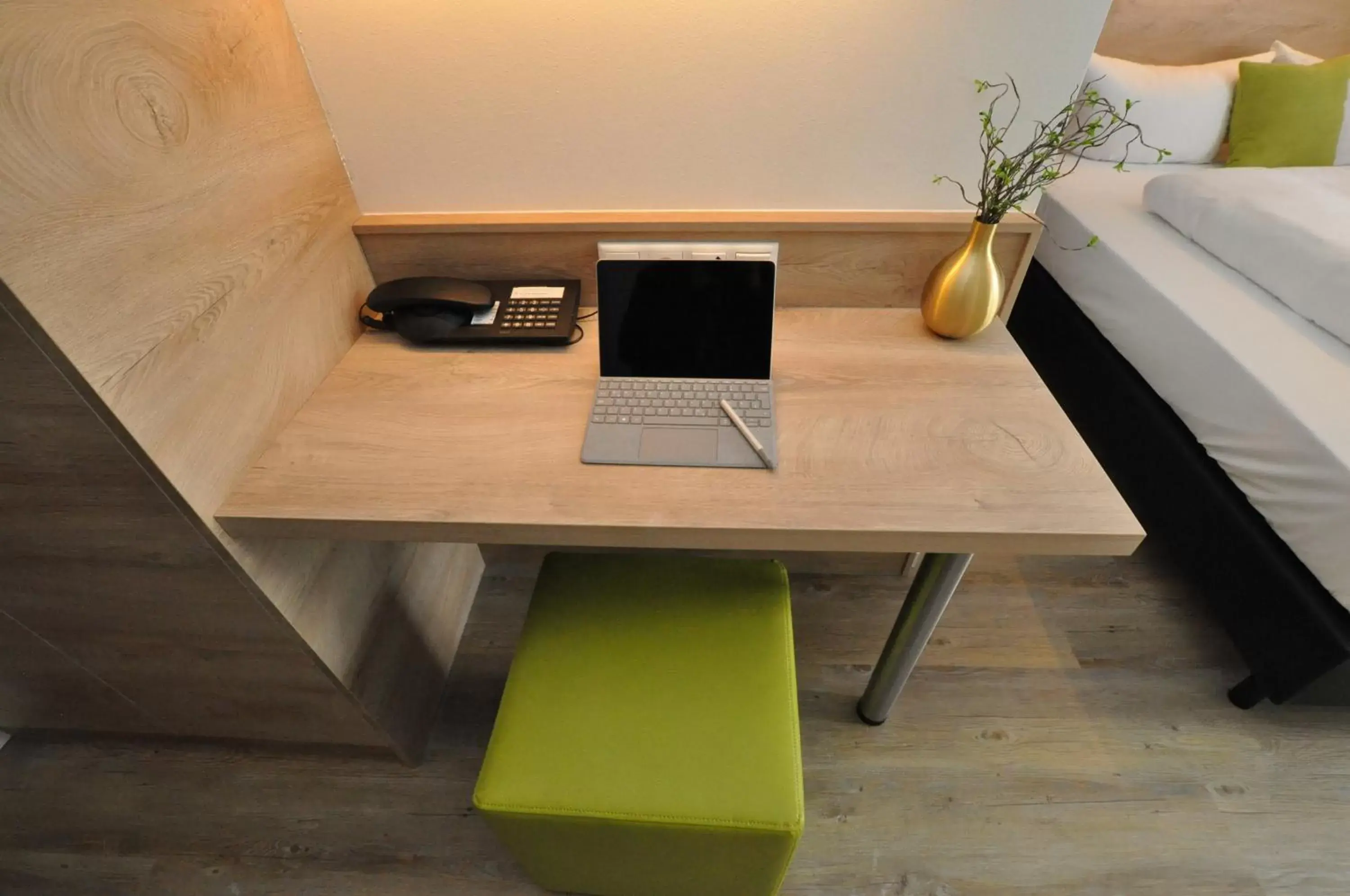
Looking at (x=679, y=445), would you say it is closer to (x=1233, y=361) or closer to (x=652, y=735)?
(x=652, y=735)

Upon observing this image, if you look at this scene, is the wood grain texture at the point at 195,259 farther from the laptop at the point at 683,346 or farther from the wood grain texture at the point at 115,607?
the laptop at the point at 683,346

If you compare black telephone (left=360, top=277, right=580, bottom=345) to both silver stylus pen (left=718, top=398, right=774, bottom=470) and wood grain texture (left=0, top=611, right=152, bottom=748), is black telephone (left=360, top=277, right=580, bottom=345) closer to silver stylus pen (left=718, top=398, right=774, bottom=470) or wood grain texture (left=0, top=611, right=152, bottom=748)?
silver stylus pen (left=718, top=398, right=774, bottom=470)

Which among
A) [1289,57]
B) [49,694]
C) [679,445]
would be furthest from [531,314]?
[1289,57]

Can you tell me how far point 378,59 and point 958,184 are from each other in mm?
935

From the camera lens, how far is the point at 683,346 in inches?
37.9

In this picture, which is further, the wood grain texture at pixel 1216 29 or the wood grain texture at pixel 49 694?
the wood grain texture at pixel 1216 29

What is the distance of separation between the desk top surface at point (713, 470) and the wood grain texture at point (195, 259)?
0.29 ft

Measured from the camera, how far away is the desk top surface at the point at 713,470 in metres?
0.76

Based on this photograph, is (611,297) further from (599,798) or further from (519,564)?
(519,564)

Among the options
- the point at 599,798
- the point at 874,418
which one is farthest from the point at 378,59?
the point at 599,798

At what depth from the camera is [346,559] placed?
1.02 metres

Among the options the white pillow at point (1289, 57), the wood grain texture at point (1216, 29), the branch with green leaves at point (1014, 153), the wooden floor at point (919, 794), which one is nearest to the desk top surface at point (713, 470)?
the branch with green leaves at point (1014, 153)

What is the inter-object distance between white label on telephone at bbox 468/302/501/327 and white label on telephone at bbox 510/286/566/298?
0.15 ft

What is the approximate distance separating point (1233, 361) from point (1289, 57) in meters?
1.70
